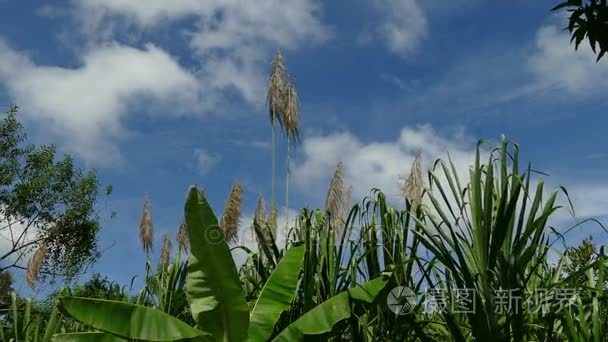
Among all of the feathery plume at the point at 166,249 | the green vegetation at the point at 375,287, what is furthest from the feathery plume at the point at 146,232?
the green vegetation at the point at 375,287

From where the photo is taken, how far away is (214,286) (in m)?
4.05

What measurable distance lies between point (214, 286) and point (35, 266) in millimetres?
9757

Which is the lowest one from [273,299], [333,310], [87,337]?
[87,337]

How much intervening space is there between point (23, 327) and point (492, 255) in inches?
106

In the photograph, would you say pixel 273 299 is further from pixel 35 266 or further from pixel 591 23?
pixel 35 266

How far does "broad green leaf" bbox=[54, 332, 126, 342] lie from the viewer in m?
3.81

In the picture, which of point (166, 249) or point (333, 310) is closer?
point (333, 310)

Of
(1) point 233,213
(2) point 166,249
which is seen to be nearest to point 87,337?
(1) point 233,213

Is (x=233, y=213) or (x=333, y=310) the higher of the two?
(x=233, y=213)

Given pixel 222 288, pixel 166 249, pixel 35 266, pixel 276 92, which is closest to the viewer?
pixel 222 288

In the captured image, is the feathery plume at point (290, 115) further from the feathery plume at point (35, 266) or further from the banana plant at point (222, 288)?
the feathery plume at point (35, 266)

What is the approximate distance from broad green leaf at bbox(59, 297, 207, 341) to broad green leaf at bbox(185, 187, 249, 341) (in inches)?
9.0

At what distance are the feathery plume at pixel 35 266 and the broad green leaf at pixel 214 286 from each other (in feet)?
31.4

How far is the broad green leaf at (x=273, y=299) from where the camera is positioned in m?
4.07
